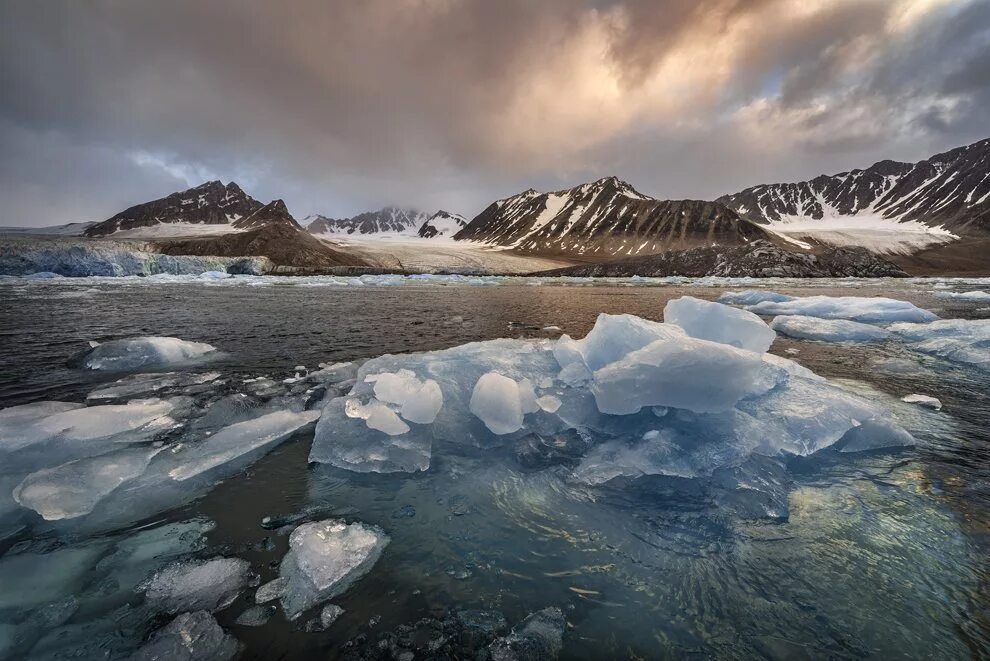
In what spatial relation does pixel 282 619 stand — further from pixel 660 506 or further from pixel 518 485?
pixel 660 506

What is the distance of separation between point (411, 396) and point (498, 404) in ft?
2.87

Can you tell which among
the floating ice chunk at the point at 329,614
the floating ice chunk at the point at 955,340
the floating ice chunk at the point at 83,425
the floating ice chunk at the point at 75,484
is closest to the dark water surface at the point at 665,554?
the floating ice chunk at the point at 329,614

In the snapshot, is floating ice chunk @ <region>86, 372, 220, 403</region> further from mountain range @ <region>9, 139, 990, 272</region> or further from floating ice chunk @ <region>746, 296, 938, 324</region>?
mountain range @ <region>9, 139, 990, 272</region>

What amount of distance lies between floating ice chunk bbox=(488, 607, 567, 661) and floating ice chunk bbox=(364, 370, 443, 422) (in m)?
2.18

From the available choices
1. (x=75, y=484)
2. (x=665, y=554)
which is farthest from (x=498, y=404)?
(x=75, y=484)

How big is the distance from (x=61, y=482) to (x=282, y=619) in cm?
219

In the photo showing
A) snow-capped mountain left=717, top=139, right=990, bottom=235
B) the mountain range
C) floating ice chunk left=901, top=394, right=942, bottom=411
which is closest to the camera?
floating ice chunk left=901, top=394, right=942, bottom=411

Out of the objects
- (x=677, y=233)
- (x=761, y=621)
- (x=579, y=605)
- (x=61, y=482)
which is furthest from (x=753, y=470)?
(x=677, y=233)

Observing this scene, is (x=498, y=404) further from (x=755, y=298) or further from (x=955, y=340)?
(x=755, y=298)

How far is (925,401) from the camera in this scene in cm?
504

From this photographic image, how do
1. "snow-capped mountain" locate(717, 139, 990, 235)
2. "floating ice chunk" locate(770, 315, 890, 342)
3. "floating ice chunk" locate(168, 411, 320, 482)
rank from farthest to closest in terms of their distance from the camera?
"snow-capped mountain" locate(717, 139, 990, 235) → "floating ice chunk" locate(770, 315, 890, 342) → "floating ice chunk" locate(168, 411, 320, 482)

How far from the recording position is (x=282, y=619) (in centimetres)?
193

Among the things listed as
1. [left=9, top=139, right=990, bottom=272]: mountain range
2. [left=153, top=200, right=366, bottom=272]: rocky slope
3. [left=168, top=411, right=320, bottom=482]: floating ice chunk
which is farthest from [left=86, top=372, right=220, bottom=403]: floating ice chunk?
[left=153, top=200, right=366, bottom=272]: rocky slope

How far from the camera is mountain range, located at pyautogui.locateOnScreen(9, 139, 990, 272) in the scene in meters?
90.7
